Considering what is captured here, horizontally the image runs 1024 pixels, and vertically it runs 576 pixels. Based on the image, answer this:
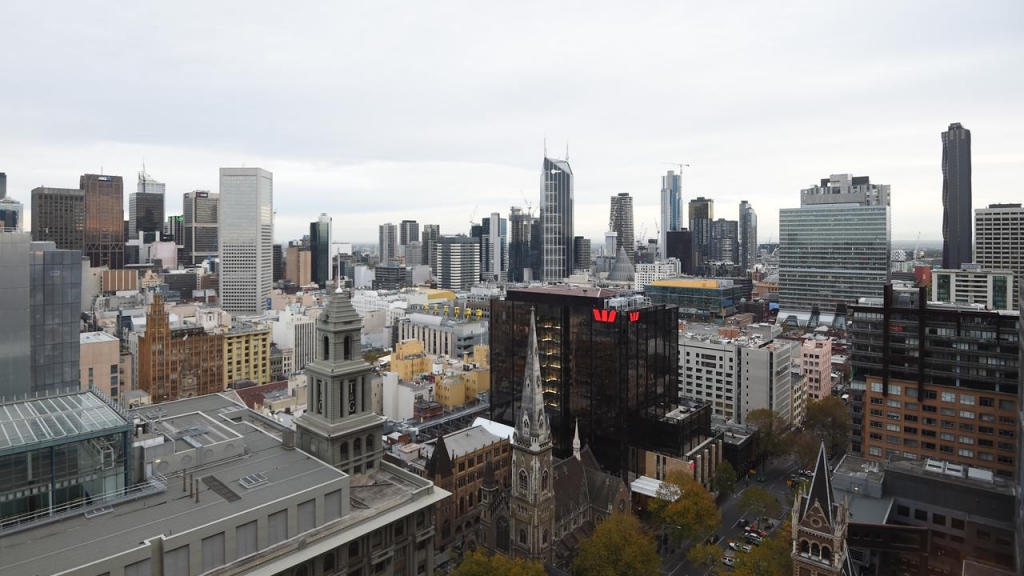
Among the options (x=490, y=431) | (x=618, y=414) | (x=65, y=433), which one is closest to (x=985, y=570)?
(x=618, y=414)

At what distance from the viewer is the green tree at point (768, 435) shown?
338ft

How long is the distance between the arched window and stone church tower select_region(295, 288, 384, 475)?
22.4 m

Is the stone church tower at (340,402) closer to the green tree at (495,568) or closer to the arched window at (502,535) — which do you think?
the green tree at (495,568)

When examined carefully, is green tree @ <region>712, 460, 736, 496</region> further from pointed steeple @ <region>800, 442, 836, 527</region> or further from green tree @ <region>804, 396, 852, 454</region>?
pointed steeple @ <region>800, 442, 836, 527</region>

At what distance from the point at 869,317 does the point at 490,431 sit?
61.3m

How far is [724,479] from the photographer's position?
9069 centimetres

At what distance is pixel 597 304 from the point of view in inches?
3600

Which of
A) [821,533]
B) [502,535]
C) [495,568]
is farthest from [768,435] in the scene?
[495,568]

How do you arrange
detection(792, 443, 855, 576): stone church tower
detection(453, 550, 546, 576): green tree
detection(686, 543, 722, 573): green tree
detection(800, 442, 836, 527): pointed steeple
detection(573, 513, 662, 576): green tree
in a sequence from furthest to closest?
detection(686, 543, 722, 573): green tree, detection(573, 513, 662, 576): green tree, detection(453, 550, 546, 576): green tree, detection(800, 442, 836, 527): pointed steeple, detection(792, 443, 855, 576): stone church tower

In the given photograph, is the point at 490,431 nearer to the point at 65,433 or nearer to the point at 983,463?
the point at 65,433

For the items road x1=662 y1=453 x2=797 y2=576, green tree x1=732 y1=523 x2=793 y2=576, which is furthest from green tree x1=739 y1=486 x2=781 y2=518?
green tree x1=732 y1=523 x2=793 y2=576

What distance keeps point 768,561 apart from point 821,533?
8.20 m

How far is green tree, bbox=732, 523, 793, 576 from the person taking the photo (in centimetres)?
5791

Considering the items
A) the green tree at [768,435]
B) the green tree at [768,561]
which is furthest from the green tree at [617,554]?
the green tree at [768,435]
